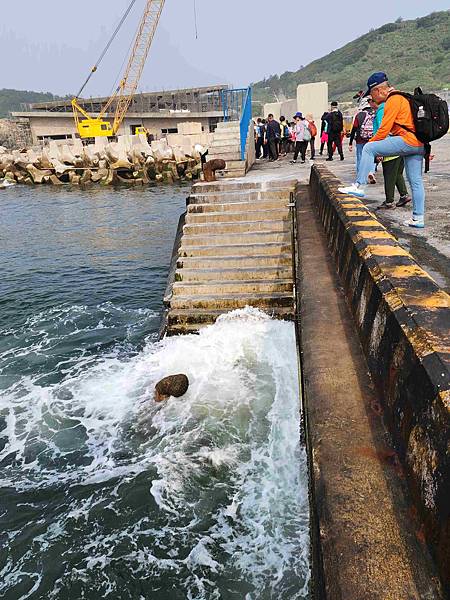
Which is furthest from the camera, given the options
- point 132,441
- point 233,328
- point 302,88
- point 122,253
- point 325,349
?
point 302,88

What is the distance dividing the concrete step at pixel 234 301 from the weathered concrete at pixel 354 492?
3805mm

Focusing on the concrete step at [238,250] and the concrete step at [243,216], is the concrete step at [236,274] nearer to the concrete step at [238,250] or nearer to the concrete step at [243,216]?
the concrete step at [238,250]

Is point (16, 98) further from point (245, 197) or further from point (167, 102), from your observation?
point (245, 197)

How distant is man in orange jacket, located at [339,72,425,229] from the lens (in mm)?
4789

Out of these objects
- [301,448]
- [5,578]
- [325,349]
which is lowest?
[5,578]

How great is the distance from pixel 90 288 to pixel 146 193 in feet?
54.8

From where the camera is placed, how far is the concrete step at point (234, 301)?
7511 millimetres

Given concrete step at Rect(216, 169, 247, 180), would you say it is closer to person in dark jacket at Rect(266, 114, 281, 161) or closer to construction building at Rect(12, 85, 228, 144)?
person in dark jacket at Rect(266, 114, 281, 161)

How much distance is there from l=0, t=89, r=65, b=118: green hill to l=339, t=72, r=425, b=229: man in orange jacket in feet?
457

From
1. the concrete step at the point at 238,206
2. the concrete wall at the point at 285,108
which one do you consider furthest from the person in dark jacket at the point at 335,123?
the concrete wall at the point at 285,108

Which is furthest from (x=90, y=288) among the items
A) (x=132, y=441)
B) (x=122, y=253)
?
(x=132, y=441)

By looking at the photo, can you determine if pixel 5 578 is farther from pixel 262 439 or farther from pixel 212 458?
pixel 262 439

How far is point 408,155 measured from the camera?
503 centimetres

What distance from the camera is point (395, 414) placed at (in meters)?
2.38
